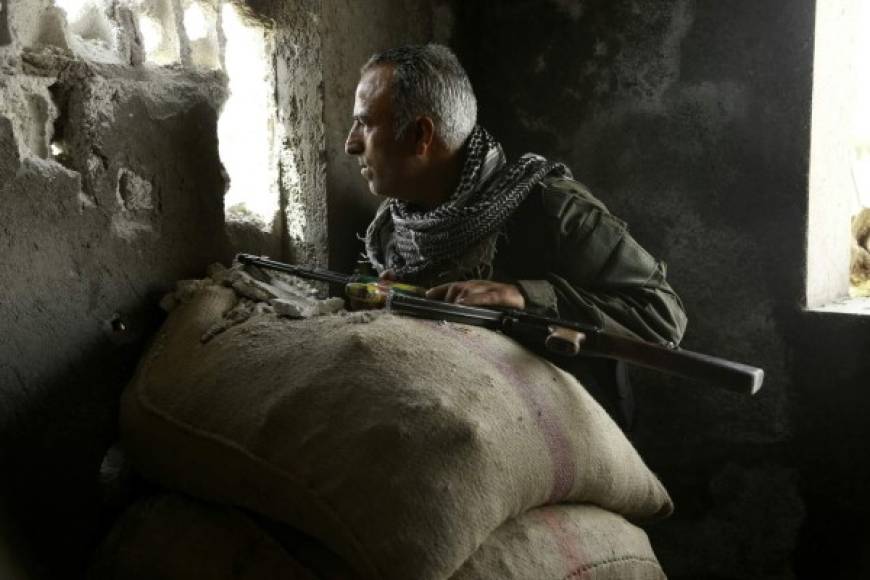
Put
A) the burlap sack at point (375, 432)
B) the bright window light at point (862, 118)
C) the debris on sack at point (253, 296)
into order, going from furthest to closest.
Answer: the bright window light at point (862, 118) → the debris on sack at point (253, 296) → the burlap sack at point (375, 432)

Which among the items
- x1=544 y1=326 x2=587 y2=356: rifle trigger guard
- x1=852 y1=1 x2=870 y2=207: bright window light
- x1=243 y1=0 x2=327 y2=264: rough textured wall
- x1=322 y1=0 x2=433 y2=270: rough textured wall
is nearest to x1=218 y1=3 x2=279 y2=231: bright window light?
x1=243 y1=0 x2=327 y2=264: rough textured wall

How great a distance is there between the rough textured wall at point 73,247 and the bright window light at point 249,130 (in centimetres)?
24

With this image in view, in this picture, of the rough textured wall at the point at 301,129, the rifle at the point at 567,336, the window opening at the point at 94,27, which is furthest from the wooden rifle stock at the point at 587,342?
the window opening at the point at 94,27

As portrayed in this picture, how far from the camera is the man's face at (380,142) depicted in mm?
1640

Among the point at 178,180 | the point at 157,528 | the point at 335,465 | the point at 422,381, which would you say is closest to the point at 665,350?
the point at 422,381

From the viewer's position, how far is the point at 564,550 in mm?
1162

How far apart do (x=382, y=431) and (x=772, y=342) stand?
4.34 ft

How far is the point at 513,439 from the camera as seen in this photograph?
110cm

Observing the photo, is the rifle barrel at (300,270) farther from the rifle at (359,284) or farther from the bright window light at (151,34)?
the bright window light at (151,34)

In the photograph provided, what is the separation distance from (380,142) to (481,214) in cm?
28

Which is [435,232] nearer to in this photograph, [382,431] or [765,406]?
[382,431]

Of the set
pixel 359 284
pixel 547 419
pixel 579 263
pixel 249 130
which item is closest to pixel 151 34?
pixel 249 130

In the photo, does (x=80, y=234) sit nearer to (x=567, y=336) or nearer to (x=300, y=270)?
(x=300, y=270)

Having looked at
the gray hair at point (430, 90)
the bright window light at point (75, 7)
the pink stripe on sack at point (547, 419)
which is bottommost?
the pink stripe on sack at point (547, 419)
